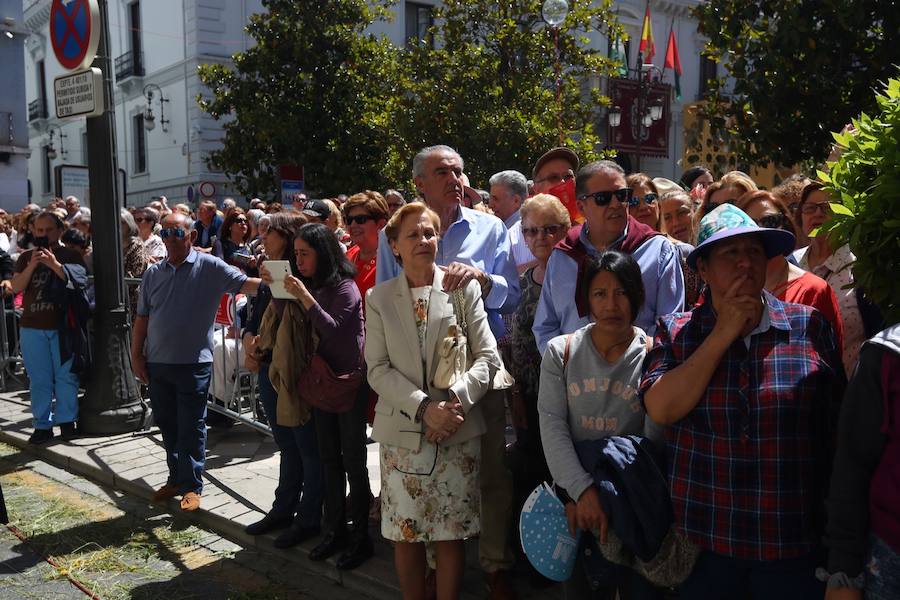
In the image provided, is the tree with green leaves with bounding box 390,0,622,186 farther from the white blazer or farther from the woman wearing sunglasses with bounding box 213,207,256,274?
the white blazer

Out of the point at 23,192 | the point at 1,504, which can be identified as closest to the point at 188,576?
the point at 1,504

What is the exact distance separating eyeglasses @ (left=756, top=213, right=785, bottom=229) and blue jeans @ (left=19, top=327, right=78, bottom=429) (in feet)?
19.2

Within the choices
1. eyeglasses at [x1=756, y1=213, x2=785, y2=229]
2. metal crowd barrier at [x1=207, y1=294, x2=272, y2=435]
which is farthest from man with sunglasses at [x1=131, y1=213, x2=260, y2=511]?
eyeglasses at [x1=756, y1=213, x2=785, y2=229]

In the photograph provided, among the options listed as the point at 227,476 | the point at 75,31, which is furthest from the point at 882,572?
the point at 75,31

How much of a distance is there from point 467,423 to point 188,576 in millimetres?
2032

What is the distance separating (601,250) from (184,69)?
2756 centimetres

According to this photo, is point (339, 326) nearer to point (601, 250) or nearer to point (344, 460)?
point (344, 460)

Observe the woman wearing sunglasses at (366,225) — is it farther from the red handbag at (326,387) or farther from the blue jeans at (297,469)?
the blue jeans at (297,469)

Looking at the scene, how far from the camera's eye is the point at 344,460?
4.38 metres

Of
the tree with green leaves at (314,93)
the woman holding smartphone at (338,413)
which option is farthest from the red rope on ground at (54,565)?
the tree with green leaves at (314,93)

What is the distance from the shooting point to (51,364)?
7016 millimetres

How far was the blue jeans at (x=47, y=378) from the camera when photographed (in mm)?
6953

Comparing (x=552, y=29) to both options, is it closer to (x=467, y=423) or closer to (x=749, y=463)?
(x=467, y=423)

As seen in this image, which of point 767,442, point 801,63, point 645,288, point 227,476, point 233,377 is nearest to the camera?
point 767,442
